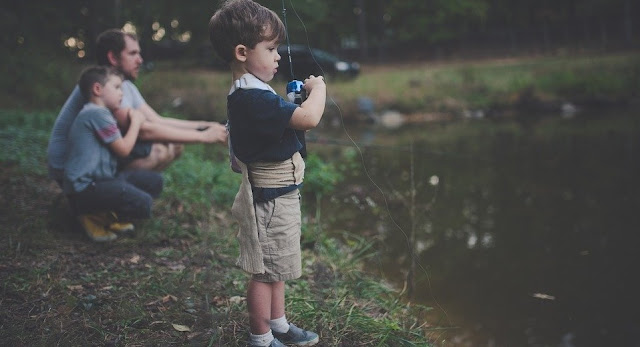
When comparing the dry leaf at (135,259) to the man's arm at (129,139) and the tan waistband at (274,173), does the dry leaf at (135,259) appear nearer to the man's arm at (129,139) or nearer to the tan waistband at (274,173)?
the man's arm at (129,139)

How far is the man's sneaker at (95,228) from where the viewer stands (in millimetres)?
3369

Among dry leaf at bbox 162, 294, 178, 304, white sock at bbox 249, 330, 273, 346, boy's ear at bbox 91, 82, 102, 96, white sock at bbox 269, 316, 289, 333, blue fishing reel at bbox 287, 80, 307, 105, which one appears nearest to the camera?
blue fishing reel at bbox 287, 80, 307, 105

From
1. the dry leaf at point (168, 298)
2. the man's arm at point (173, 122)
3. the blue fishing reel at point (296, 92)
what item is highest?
the blue fishing reel at point (296, 92)

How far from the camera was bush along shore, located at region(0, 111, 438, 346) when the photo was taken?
238 cm

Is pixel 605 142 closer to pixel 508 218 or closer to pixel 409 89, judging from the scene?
pixel 508 218

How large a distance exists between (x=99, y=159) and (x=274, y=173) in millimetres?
1627

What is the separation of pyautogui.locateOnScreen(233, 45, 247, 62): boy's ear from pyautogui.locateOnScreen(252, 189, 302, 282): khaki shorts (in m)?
0.50

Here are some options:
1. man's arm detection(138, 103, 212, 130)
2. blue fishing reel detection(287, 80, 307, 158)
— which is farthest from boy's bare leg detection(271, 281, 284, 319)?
man's arm detection(138, 103, 212, 130)

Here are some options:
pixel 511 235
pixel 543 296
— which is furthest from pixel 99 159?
pixel 511 235

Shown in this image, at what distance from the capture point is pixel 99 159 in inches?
131

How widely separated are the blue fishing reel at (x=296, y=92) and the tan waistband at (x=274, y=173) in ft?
0.66

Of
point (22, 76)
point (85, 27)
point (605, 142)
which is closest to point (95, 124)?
point (85, 27)

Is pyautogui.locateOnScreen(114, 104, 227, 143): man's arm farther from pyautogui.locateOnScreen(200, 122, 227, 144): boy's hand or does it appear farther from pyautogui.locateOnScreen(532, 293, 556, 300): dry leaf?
pyautogui.locateOnScreen(532, 293, 556, 300): dry leaf

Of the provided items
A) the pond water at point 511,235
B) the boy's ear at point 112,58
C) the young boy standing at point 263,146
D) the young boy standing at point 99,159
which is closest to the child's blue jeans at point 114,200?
the young boy standing at point 99,159
